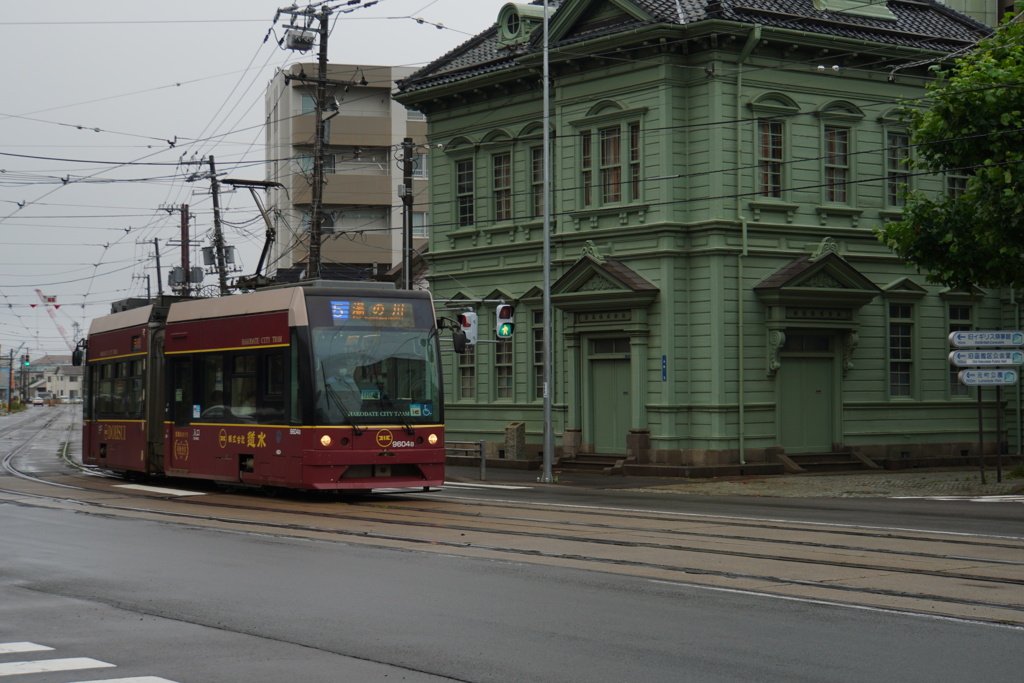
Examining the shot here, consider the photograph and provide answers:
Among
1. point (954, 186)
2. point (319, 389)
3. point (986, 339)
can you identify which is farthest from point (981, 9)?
point (319, 389)

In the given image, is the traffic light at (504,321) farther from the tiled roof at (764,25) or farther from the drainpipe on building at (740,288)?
the tiled roof at (764,25)

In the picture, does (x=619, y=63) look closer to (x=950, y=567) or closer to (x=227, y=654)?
(x=950, y=567)

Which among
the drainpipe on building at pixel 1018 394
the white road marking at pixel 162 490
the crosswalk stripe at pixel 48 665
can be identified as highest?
the drainpipe on building at pixel 1018 394

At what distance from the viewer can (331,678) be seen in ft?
24.6

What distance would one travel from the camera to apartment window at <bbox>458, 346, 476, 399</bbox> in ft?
113

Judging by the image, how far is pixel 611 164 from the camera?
29688mm

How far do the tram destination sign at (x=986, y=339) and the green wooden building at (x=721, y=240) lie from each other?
5090 mm

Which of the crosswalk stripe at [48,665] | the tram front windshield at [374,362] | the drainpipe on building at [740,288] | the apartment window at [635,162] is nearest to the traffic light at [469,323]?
the apartment window at [635,162]

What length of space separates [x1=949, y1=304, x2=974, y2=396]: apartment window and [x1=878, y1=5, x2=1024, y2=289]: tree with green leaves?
26.5ft

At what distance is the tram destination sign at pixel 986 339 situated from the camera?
78.0ft

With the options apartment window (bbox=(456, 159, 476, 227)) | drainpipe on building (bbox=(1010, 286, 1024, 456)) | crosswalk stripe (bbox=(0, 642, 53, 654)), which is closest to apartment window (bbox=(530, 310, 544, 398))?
apartment window (bbox=(456, 159, 476, 227))

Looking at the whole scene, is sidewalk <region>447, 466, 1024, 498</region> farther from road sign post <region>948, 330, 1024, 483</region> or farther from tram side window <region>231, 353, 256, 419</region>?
tram side window <region>231, 353, 256, 419</region>

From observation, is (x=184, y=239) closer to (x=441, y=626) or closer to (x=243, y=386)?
(x=243, y=386)

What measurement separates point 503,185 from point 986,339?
13.5m
